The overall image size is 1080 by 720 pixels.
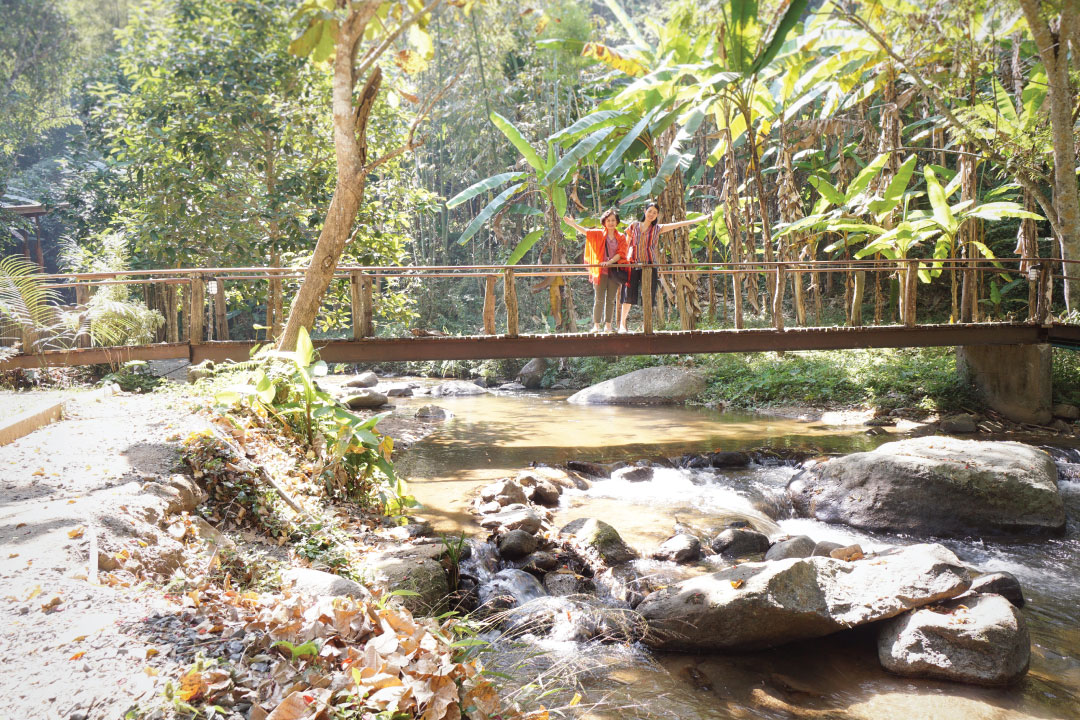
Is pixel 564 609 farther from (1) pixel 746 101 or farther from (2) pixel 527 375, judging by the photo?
(2) pixel 527 375

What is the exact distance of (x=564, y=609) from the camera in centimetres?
519

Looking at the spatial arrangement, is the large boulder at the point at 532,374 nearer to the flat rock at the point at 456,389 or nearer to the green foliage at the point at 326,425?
the flat rock at the point at 456,389

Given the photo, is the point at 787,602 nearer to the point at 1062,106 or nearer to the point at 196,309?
the point at 196,309

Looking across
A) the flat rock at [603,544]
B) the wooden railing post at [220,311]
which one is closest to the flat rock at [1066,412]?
the flat rock at [603,544]

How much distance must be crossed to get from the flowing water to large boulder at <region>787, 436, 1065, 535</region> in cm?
22

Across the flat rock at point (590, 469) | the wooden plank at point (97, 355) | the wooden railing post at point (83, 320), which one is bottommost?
the flat rock at point (590, 469)

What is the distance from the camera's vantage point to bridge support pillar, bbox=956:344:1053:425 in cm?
1198

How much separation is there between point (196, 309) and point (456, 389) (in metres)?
Result: 9.97

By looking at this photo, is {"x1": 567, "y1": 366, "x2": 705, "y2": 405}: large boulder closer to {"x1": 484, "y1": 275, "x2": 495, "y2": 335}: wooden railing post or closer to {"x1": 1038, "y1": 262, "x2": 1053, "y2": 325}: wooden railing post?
{"x1": 484, "y1": 275, "x2": 495, "y2": 335}: wooden railing post

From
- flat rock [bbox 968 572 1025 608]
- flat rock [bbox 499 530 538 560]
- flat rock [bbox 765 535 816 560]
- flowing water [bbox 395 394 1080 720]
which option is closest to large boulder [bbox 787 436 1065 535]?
flowing water [bbox 395 394 1080 720]

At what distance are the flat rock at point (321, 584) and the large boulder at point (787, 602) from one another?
7.29ft

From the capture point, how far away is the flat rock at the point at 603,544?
6160mm

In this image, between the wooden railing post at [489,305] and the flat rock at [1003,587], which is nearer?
the flat rock at [1003,587]

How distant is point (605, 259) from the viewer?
1009 centimetres
